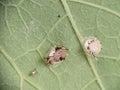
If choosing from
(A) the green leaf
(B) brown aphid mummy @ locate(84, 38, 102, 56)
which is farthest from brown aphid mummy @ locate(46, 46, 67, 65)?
(B) brown aphid mummy @ locate(84, 38, 102, 56)

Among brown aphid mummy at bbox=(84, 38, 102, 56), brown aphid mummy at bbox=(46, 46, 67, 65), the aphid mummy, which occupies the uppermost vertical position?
brown aphid mummy at bbox=(84, 38, 102, 56)

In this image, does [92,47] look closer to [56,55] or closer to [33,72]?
[56,55]

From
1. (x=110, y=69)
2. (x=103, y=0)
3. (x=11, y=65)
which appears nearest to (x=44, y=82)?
(x=11, y=65)

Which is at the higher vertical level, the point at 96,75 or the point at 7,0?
the point at 7,0

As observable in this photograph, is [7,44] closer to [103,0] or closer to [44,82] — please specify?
[44,82]

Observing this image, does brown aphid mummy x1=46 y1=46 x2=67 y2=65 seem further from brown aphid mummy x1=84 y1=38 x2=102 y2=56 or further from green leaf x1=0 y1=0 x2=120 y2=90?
brown aphid mummy x1=84 y1=38 x2=102 y2=56
